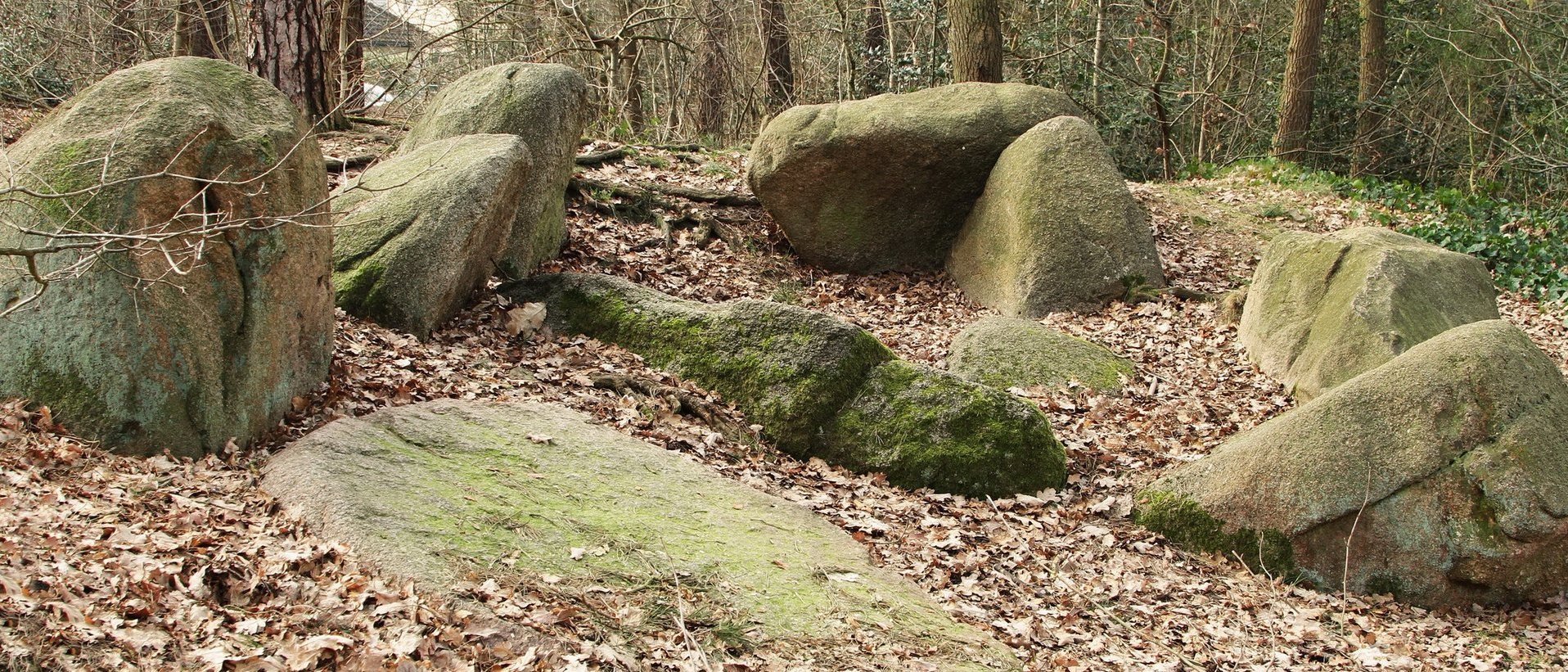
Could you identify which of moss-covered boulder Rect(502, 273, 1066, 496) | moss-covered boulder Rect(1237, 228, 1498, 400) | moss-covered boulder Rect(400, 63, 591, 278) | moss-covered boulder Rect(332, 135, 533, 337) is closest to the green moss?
moss-covered boulder Rect(502, 273, 1066, 496)

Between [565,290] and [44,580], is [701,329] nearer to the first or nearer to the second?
[565,290]

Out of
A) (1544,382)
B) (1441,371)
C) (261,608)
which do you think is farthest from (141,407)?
(1544,382)

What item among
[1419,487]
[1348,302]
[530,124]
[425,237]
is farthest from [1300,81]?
[425,237]

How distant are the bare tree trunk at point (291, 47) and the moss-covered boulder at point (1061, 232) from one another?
248 inches

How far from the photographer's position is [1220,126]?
20844 mm

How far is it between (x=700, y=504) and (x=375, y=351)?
8.33 ft

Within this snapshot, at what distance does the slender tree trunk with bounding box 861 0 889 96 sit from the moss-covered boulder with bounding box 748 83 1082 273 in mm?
7073

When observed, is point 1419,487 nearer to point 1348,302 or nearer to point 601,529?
point 1348,302

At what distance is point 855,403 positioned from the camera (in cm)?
709

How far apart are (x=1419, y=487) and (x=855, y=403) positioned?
122 inches

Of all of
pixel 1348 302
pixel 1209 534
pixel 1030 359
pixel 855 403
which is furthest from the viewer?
pixel 1030 359

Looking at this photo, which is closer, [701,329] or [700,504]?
[700,504]

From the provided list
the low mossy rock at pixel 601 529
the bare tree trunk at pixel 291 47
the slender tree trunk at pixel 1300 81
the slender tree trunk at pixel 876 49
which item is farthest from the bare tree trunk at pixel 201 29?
the slender tree trunk at pixel 1300 81

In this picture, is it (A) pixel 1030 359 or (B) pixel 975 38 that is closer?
(A) pixel 1030 359
